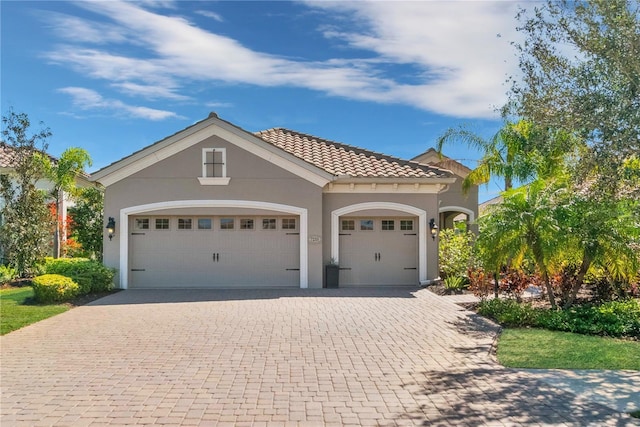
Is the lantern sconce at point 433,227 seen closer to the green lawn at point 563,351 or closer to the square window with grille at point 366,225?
the square window with grille at point 366,225

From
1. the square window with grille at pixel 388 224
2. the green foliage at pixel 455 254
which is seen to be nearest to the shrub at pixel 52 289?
the square window with grille at pixel 388 224

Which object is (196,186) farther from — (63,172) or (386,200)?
(63,172)

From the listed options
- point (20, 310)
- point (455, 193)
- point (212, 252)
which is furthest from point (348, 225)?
point (455, 193)

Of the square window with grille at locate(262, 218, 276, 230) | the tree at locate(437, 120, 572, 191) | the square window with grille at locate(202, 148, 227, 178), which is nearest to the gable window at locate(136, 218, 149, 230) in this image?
the square window with grille at locate(202, 148, 227, 178)

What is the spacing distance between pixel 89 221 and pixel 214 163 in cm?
977

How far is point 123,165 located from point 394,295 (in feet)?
30.0

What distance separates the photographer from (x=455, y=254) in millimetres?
16234

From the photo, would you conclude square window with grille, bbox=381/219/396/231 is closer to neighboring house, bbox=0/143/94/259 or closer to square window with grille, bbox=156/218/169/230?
square window with grille, bbox=156/218/169/230

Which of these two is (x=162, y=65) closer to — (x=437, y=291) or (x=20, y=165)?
(x=20, y=165)

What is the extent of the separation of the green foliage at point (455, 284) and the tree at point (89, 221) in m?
14.9

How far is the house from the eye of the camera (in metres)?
15.6

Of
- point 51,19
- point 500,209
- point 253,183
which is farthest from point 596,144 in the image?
point 51,19

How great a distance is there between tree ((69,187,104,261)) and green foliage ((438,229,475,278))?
14607 millimetres

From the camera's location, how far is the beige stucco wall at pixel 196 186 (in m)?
15.7
